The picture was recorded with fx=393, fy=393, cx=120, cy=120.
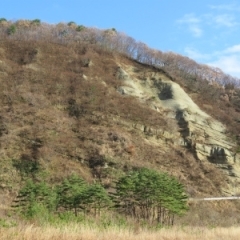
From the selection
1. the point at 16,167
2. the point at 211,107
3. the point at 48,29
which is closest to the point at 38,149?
the point at 16,167

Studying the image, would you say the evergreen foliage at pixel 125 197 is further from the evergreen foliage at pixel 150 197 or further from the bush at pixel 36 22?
the bush at pixel 36 22

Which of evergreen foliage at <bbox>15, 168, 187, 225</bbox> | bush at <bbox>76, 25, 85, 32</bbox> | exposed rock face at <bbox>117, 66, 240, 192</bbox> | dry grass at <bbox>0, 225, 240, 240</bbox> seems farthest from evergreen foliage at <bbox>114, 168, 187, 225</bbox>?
bush at <bbox>76, 25, 85, 32</bbox>

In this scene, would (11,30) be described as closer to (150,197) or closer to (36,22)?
(36,22)

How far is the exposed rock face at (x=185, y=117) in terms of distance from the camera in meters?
41.5

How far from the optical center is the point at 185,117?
45062 millimetres

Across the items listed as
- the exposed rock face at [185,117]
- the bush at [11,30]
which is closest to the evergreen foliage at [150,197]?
the exposed rock face at [185,117]

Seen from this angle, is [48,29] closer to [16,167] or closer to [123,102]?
[123,102]

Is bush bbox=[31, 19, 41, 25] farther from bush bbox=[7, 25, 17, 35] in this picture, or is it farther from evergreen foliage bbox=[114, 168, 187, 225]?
evergreen foliage bbox=[114, 168, 187, 225]

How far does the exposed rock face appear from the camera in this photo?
136 ft

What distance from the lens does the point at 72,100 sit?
44.8 metres

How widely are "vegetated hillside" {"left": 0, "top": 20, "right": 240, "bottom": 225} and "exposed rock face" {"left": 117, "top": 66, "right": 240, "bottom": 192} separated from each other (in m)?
Result: 0.12

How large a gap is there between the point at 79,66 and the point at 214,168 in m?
23.1

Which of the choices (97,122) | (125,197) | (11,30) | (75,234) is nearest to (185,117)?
(97,122)

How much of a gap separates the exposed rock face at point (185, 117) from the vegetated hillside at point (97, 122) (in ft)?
A: 0.40
